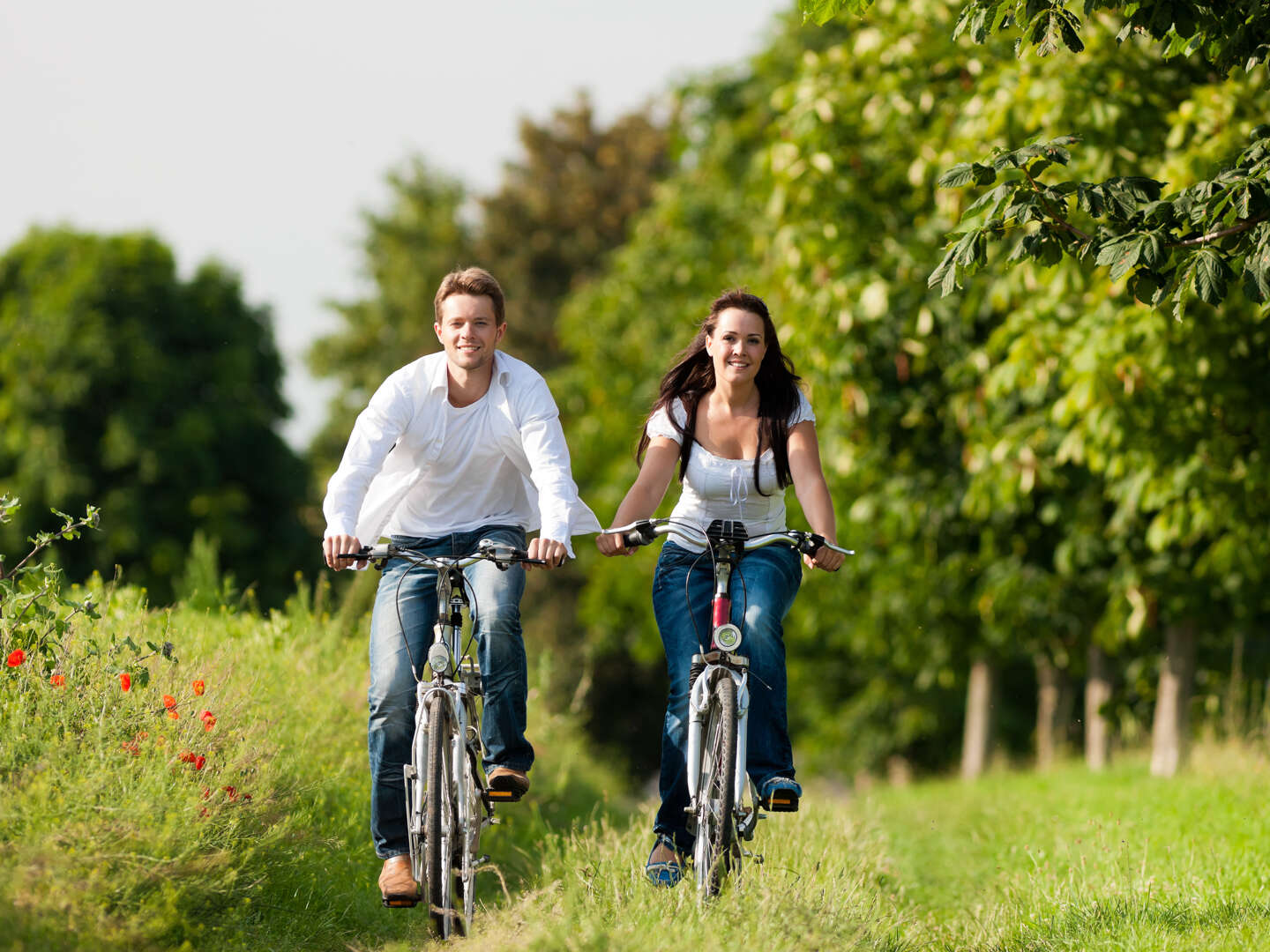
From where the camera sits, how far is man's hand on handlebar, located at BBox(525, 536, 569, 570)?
4.91 m

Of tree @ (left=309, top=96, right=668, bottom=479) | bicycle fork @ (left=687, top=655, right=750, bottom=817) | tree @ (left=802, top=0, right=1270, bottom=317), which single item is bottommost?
bicycle fork @ (left=687, top=655, right=750, bottom=817)

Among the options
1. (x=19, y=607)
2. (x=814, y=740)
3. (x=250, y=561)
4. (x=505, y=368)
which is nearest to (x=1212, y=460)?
(x=505, y=368)

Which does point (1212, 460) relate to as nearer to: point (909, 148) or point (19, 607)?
point (909, 148)

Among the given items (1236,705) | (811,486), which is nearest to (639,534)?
(811,486)

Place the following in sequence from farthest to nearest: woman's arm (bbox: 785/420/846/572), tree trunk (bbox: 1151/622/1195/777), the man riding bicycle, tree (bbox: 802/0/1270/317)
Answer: tree trunk (bbox: 1151/622/1195/777) < woman's arm (bbox: 785/420/846/572) < the man riding bicycle < tree (bbox: 802/0/1270/317)

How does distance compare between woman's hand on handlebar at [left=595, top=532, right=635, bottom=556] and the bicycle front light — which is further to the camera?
woman's hand on handlebar at [left=595, top=532, right=635, bottom=556]

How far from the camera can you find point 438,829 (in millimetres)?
4848

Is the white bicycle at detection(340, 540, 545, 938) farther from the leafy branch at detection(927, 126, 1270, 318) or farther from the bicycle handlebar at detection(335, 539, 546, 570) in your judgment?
the leafy branch at detection(927, 126, 1270, 318)

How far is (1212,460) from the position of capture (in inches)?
378

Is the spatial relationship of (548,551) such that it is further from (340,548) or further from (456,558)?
(340,548)

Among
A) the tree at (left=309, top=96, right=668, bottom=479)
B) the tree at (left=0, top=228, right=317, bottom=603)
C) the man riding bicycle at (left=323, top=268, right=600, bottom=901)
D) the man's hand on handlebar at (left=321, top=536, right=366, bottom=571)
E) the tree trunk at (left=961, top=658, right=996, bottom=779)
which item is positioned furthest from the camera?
the tree at (left=309, top=96, right=668, bottom=479)

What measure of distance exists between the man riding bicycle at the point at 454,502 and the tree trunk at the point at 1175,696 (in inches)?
335

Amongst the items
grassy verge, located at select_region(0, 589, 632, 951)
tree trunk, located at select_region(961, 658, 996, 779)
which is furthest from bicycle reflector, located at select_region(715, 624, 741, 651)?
tree trunk, located at select_region(961, 658, 996, 779)

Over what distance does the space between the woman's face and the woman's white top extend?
24 cm
